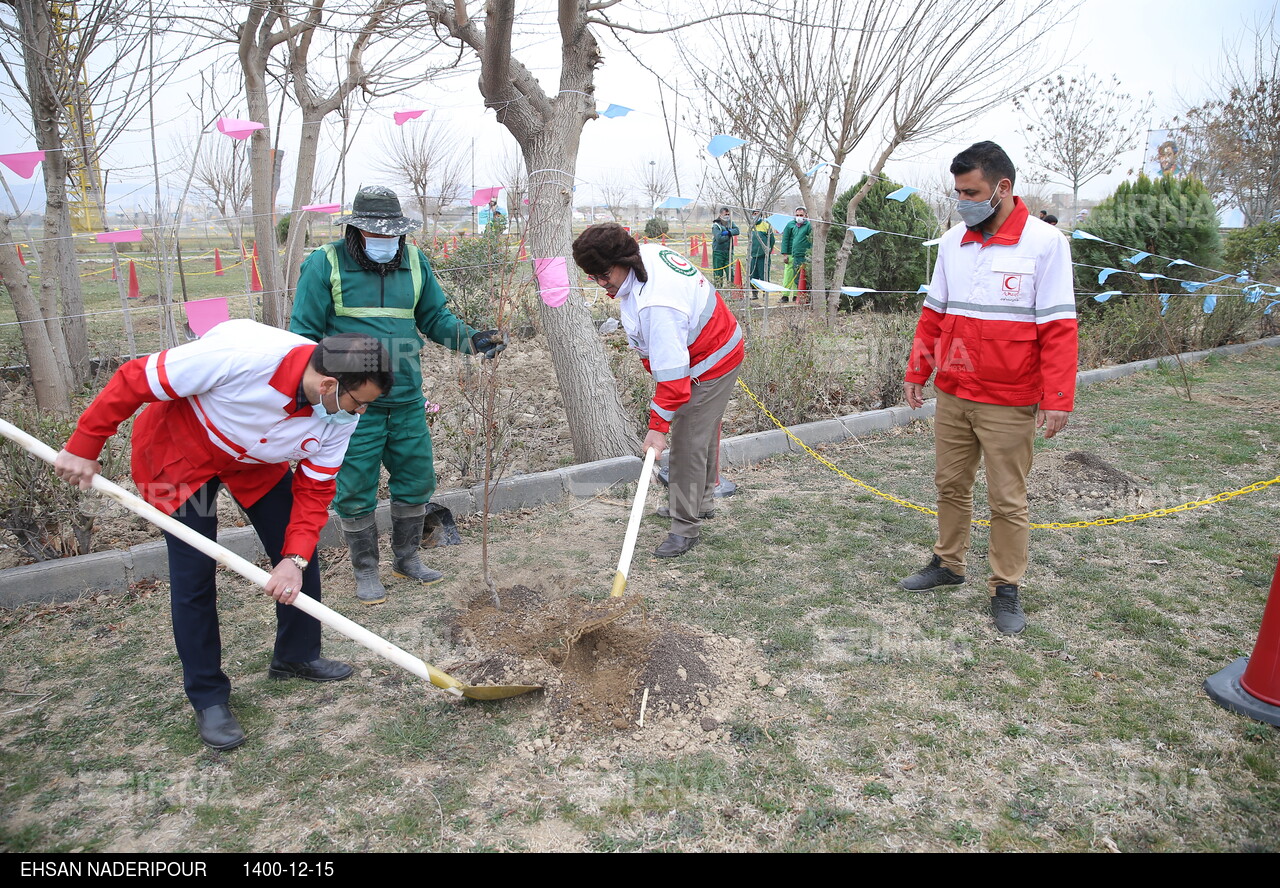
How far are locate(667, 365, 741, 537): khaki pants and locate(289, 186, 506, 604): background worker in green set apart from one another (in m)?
1.03

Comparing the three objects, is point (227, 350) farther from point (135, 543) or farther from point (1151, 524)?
point (1151, 524)

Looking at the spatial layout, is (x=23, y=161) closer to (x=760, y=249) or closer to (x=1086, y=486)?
(x=1086, y=486)

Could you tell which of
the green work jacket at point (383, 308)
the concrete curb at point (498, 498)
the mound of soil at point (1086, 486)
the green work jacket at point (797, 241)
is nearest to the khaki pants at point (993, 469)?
the mound of soil at point (1086, 486)

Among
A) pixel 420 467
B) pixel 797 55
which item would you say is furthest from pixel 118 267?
pixel 797 55

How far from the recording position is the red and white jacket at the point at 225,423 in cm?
234

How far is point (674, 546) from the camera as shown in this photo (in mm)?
4195

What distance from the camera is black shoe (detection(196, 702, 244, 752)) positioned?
262 centimetres

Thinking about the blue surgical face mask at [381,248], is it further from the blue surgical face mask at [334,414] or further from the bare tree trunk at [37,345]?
the bare tree trunk at [37,345]

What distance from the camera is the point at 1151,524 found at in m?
4.45

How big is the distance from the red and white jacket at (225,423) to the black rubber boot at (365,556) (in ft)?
3.34

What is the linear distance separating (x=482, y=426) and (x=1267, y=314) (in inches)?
411

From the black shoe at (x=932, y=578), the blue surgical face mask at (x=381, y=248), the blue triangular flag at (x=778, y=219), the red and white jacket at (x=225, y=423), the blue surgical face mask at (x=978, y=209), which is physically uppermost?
the blue triangular flag at (x=778, y=219)

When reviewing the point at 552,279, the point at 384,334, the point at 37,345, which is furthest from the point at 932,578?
the point at 37,345

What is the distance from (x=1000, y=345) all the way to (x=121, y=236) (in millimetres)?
6661
